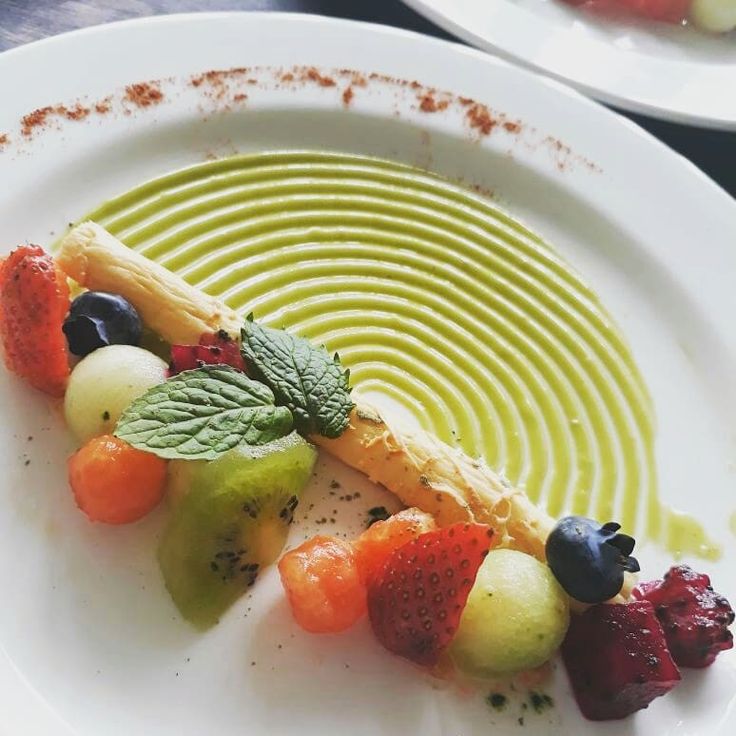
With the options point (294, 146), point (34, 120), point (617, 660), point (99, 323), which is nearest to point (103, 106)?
point (34, 120)

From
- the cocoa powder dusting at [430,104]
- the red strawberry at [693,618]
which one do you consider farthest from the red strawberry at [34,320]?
the red strawberry at [693,618]

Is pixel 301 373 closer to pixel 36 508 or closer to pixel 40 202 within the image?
pixel 36 508

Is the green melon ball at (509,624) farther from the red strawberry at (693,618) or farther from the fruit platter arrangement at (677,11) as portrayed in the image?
the fruit platter arrangement at (677,11)

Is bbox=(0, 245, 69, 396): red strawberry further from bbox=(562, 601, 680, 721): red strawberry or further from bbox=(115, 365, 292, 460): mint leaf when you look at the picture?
bbox=(562, 601, 680, 721): red strawberry

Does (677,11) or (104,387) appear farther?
(677,11)

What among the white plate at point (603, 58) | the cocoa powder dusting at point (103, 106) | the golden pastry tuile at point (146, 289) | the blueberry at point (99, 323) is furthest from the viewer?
the white plate at point (603, 58)

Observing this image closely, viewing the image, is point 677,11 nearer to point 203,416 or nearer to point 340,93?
point 340,93

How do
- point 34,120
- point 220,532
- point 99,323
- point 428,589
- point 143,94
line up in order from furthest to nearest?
1. point 143,94
2. point 34,120
3. point 99,323
4. point 220,532
5. point 428,589
